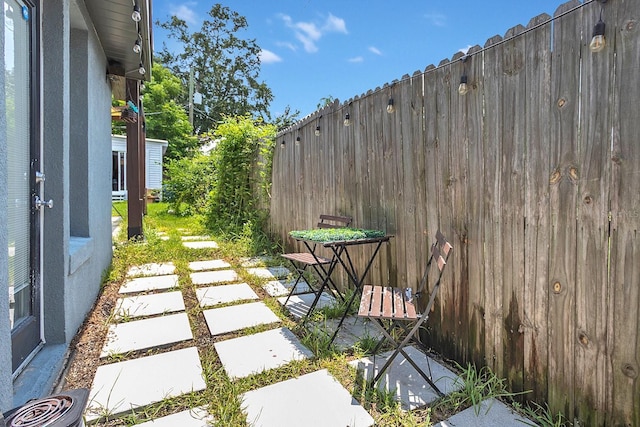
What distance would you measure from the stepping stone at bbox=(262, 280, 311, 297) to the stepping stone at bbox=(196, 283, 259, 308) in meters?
0.18

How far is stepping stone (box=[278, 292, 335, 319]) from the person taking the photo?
3.01 m

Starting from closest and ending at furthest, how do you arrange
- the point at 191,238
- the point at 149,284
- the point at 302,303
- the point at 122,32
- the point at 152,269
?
the point at 302,303 < the point at 122,32 < the point at 149,284 < the point at 152,269 < the point at 191,238

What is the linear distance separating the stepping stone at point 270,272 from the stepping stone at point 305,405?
87.9 inches

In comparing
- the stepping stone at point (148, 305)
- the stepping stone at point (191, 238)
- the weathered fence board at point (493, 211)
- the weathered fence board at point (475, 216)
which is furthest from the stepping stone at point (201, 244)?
the weathered fence board at point (493, 211)

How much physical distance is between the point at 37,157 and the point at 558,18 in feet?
9.36

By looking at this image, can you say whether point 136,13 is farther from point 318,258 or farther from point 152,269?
point 152,269

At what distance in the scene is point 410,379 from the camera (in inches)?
76.9

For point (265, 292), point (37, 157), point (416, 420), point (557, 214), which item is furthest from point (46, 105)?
point (557, 214)

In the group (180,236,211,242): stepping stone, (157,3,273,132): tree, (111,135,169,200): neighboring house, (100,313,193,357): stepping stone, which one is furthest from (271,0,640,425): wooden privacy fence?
(157,3,273,132): tree

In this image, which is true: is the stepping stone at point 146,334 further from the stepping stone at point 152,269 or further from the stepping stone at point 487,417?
the stepping stone at point 487,417

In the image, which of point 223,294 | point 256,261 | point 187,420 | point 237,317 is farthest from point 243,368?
point 256,261

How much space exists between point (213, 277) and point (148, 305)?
0.97m

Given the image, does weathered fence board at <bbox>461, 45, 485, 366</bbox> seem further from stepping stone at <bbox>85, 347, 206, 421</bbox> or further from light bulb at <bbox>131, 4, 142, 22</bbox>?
light bulb at <bbox>131, 4, 142, 22</bbox>

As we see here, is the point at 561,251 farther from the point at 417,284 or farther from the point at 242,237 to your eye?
the point at 242,237
